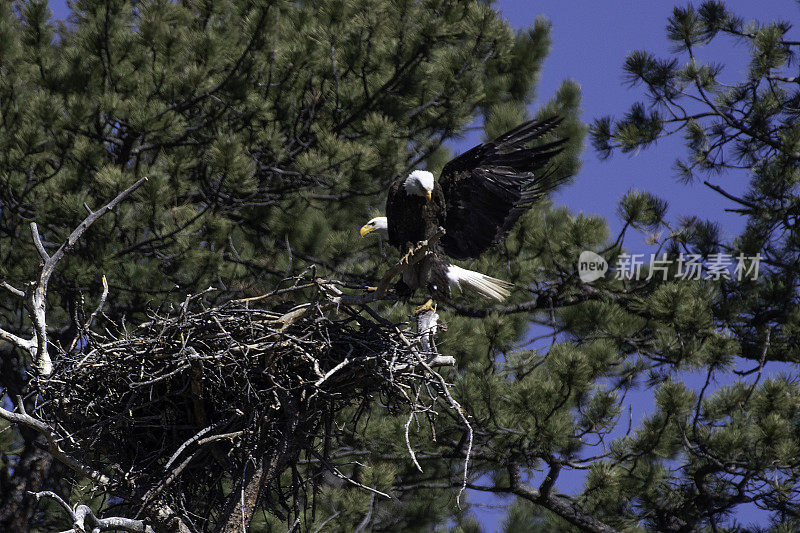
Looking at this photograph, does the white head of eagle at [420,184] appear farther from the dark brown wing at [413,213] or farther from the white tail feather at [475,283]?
the white tail feather at [475,283]

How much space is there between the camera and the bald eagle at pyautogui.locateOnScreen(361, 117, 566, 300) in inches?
192

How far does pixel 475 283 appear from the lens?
5105 mm

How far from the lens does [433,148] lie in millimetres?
8352

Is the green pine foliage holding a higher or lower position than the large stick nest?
higher

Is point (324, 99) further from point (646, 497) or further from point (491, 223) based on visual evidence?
point (646, 497)

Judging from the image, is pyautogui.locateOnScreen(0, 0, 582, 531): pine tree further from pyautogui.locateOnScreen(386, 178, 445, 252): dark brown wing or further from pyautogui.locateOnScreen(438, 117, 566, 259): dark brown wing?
pyautogui.locateOnScreen(438, 117, 566, 259): dark brown wing

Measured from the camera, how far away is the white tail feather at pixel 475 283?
5.00 m

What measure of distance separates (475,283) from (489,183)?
0.52 metres

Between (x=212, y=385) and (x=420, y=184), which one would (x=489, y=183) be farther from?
(x=212, y=385)

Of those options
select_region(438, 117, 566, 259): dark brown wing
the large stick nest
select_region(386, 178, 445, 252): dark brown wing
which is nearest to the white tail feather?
select_region(438, 117, 566, 259): dark brown wing

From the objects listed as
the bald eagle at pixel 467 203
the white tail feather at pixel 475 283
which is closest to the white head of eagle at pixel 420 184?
the bald eagle at pixel 467 203

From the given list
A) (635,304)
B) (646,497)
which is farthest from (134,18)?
(646,497)

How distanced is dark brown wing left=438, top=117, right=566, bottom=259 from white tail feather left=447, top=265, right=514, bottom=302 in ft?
0.42

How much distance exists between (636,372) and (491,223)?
271cm
